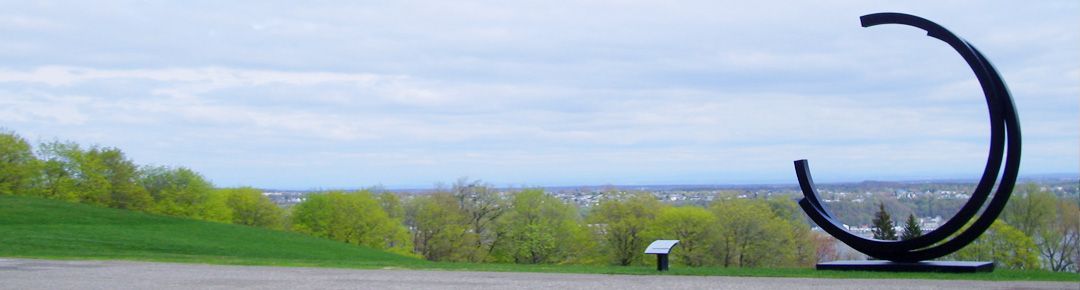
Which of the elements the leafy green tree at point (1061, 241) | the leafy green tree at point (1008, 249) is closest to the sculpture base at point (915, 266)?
the leafy green tree at point (1008, 249)

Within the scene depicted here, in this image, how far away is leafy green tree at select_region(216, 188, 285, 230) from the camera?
6969cm

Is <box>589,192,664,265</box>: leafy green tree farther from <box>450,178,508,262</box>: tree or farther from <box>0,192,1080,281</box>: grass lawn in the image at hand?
<box>0,192,1080,281</box>: grass lawn

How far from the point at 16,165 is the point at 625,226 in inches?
1492

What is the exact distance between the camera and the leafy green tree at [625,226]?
213ft

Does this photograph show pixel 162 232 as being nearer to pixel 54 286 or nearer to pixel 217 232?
pixel 217 232

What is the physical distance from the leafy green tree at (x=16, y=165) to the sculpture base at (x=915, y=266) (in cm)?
4888

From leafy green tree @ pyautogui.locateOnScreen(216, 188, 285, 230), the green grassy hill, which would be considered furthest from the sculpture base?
leafy green tree @ pyautogui.locateOnScreen(216, 188, 285, 230)

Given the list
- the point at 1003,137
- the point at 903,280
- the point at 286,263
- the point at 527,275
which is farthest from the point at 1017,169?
the point at 286,263

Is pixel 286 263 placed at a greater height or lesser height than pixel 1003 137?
lesser

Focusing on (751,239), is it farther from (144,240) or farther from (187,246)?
(144,240)

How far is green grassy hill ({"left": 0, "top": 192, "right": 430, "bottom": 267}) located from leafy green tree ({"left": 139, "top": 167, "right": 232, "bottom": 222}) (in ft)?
75.7

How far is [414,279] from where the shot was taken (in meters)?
15.8

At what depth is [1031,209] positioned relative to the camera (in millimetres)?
52438

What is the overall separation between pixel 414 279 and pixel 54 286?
5.46 m
